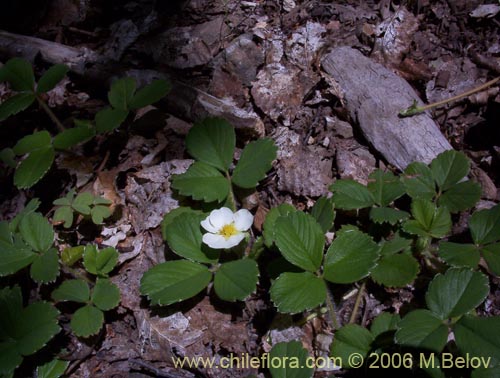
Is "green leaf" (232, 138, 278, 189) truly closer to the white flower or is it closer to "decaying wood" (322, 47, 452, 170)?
the white flower

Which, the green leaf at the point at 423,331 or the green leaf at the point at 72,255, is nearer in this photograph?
the green leaf at the point at 423,331

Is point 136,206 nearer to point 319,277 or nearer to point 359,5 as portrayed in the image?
point 319,277

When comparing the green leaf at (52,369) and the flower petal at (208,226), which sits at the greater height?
the flower petal at (208,226)

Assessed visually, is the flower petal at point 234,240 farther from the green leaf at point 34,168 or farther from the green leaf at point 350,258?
the green leaf at point 34,168

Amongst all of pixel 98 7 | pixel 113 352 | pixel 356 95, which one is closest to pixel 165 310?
pixel 113 352

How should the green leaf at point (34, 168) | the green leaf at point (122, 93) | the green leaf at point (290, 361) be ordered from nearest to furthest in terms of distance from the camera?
the green leaf at point (290, 361) < the green leaf at point (34, 168) < the green leaf at point (122, 93)

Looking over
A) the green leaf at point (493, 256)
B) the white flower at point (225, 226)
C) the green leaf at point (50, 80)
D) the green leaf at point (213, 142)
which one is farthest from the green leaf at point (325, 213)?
the green leaf at point (50, 80)
